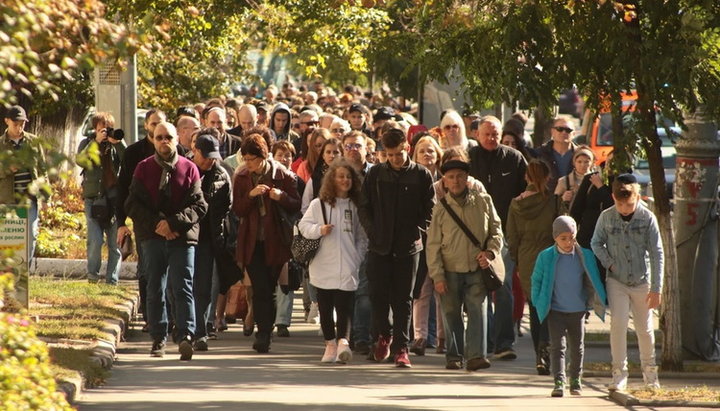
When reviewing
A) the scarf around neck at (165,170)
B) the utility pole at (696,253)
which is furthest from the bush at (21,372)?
the utility pole at (696,253)

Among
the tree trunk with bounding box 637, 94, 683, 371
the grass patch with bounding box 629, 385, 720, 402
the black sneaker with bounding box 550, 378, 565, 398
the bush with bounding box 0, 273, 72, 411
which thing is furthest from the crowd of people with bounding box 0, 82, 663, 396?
the bush with bounding box 0, 273, 72, 411

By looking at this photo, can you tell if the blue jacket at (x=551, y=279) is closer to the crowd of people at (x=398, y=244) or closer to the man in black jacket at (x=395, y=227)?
the crowd of people at (x=398, y=244)

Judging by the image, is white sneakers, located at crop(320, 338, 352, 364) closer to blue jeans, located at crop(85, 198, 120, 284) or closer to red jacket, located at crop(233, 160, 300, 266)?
red jacket, located at crop(233, 160, 300, 266)

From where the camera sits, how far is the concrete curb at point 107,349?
9.46 metres

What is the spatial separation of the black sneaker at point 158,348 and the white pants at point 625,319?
380cm

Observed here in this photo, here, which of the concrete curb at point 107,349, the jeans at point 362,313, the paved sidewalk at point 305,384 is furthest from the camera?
the jeans at point 362,313

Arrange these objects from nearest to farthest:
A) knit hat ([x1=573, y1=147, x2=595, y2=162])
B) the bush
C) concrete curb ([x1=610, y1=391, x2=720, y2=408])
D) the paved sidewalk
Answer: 1. the bush
2. the paved sidewalk
3. concrete curb ([x1=610, y1=391, x2=720, y2=408])
4. knit hat ([x1=573, y1=147, x2=595, y2=162])

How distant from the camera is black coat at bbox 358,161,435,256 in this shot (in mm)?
11875

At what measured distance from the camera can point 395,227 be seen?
11898mm

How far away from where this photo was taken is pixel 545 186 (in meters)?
12.0

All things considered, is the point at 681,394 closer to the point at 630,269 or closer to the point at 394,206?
the point at 630,269

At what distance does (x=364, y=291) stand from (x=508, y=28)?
10.2ft

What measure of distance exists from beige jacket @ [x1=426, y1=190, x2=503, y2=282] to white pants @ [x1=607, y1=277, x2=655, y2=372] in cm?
124

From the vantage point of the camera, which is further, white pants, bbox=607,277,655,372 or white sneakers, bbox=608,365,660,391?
white pants, bbox=607,277,655,372
